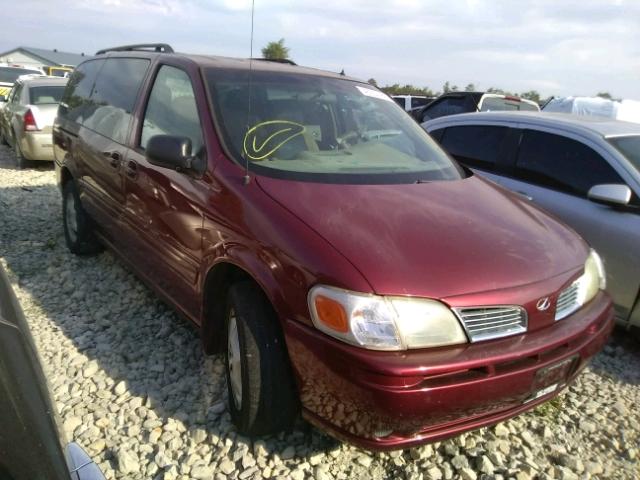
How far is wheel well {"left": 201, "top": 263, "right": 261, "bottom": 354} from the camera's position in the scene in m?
2.49

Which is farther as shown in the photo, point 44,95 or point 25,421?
point 44,95

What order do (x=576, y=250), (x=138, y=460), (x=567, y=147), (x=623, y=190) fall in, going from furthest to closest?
(x=567, y=147) < (x=623, y=190) < (x=576, y=250) < (x=138, y=460)

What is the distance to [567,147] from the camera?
3.94 metres

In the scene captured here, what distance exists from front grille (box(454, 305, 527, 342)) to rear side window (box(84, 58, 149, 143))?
2507mm

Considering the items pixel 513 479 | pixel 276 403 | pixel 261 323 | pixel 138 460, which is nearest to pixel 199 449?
pixel 138 460

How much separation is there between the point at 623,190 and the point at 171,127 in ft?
9.27

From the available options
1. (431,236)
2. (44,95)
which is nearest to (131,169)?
(431,236)

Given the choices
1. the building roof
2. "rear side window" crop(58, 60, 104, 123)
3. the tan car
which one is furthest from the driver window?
the building roof

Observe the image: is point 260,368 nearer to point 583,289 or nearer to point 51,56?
point 583,289

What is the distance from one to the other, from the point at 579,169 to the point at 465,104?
709 cm

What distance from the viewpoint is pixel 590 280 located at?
244cm

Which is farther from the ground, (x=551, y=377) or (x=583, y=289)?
(x=583, y=289)

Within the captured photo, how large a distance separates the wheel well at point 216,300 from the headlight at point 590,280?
1512 mm

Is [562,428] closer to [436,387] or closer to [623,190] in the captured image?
[436,387]
